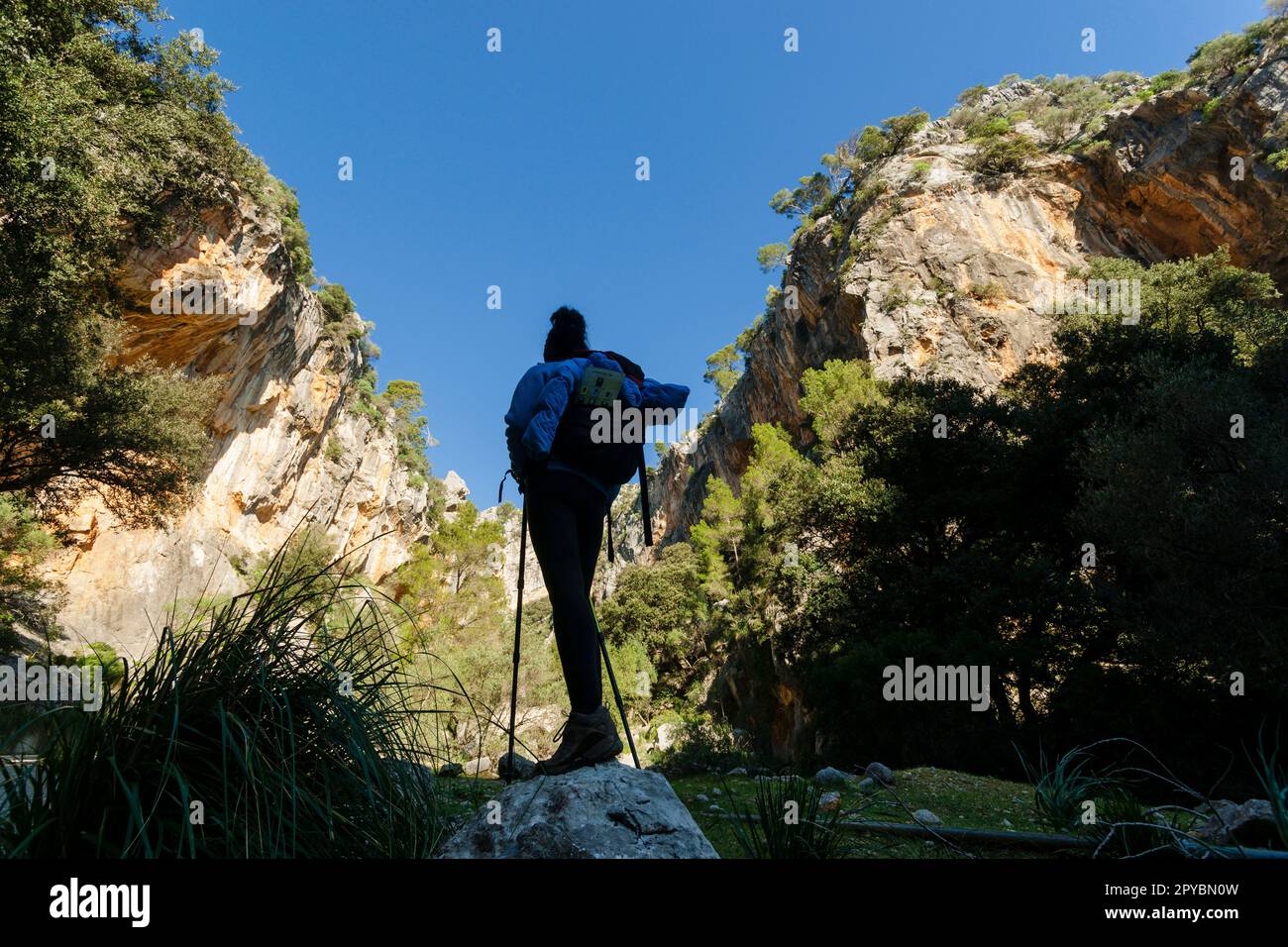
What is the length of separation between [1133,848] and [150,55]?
20.1m

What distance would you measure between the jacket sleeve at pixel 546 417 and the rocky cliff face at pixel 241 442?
8.44 metres

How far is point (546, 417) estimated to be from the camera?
2.53 meters

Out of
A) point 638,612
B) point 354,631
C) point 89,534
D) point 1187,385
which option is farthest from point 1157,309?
point 89,534

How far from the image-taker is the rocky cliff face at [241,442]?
1750 cm

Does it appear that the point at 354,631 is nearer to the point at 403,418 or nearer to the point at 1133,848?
the point at 1133,848

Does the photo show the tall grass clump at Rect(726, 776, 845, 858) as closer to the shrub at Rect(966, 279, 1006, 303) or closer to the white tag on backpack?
the white tag on backpack

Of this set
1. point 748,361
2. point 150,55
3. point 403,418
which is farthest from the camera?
point 403,418

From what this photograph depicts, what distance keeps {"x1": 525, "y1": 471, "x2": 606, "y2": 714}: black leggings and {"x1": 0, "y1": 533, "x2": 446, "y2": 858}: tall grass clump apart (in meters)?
0.63

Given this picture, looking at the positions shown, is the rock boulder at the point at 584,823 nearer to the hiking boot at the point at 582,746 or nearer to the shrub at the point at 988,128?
the hiking boot at the point at 582,746

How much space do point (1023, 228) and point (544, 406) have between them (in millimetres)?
31384

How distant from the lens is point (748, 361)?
3878cm

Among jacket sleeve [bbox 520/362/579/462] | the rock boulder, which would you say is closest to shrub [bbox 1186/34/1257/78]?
jacket sleeve [bbox 520/362/579/462]

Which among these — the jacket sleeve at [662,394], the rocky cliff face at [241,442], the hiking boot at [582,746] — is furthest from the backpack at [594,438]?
the rocky cliff face at [241,442]

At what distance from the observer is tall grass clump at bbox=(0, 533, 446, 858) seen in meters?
1.45
